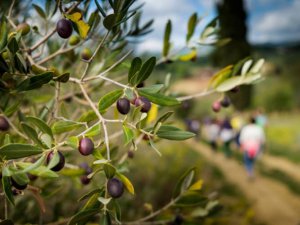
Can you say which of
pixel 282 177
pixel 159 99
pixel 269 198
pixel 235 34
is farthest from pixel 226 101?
pixel 235 34

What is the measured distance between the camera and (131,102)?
3.74 ft

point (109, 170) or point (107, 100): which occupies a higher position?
point (107, 100)

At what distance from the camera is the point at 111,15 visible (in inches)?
41.9

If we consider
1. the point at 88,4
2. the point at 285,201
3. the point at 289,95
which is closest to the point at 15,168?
the point at 88,4

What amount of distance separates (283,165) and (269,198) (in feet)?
15.4

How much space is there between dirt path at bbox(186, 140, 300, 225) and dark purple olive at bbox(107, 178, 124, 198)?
5557 mm

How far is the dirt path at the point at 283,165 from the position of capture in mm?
12198

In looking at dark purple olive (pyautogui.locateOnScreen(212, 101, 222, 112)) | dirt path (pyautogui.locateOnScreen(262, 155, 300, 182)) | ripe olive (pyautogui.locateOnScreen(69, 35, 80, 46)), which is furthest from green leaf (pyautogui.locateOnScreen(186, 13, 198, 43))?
dirt path (pyautogui.locateOnScreen(262, 155, 300, 182))

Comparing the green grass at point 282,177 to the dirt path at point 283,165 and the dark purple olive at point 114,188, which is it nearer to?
the dirt path at point 283,165

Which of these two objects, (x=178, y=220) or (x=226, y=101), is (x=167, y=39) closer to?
(x=226, y=101)

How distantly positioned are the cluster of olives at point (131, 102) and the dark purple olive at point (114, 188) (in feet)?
0.57

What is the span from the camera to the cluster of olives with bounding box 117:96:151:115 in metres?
1.09

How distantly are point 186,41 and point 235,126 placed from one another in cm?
947

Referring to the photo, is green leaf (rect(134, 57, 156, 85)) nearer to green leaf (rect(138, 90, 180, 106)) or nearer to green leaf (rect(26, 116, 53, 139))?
green leaf (rect(138, 90, 180, 106))
